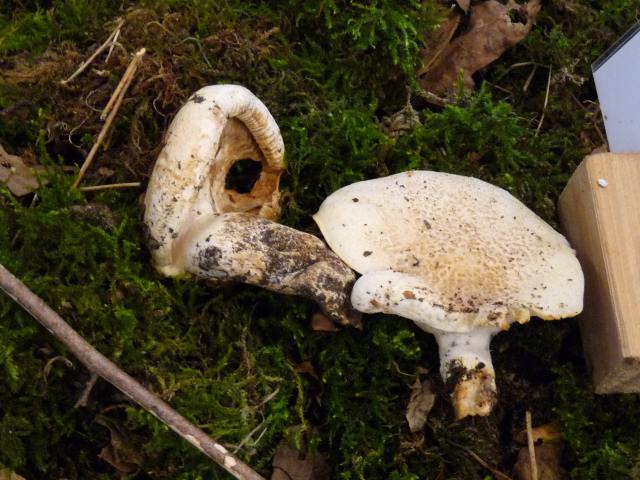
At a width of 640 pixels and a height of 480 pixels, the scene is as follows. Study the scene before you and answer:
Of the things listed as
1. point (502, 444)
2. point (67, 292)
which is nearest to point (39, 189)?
point (67, 292)

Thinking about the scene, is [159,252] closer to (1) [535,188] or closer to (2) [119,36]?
(2) [119,36]

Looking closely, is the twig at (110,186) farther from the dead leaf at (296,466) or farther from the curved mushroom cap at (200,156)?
the dead leaf at (296,466)

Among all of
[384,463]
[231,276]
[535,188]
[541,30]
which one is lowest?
[384,463]

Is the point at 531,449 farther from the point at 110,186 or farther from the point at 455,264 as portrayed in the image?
the point at 110,186

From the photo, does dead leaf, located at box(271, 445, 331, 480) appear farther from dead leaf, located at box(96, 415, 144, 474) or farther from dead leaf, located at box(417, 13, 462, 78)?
dead leaf, located at box(417, 13, 462, 78)

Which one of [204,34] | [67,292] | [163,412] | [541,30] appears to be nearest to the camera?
[163,412]

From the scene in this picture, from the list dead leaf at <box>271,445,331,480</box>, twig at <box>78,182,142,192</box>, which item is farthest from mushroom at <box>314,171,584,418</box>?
twig at <box>78,182,142,192</box>
